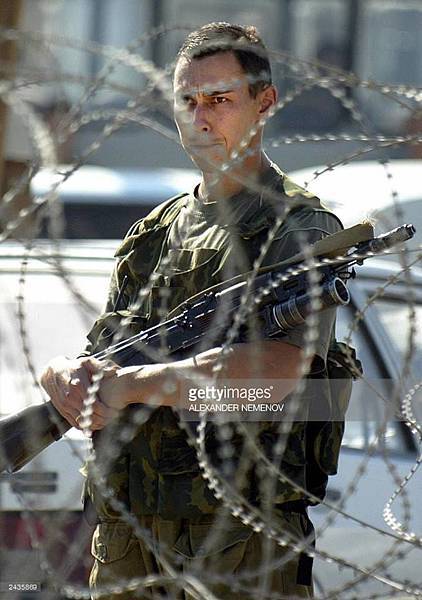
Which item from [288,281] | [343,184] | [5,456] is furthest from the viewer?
[343,184]

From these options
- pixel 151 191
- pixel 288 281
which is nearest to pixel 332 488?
pixel 288 281

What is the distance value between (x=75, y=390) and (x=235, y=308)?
0.37m

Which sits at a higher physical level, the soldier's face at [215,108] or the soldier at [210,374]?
the soldier's face at [215,108]

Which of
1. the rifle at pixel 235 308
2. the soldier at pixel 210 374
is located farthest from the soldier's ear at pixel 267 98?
the rifle at pixel 235 308

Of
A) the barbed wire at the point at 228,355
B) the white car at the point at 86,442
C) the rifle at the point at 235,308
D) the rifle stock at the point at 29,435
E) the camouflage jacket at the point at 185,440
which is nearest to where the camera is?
the barbed wire at the point at 228,355

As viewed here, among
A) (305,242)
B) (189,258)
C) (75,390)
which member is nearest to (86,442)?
(75,390)

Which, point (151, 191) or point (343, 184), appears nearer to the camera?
point (343, 184)

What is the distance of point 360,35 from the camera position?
10898 mm

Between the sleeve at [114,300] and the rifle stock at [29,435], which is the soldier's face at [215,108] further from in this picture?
the rifle stock at [29,435]

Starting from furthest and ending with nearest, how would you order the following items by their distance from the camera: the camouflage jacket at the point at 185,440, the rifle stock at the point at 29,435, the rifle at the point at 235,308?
the rifle stock at the point at 29,435, the camouflage jacket at the point at 185,440, the rifle at the point at 235,308

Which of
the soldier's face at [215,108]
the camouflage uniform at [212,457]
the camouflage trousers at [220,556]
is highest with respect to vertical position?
the soldier's face at [215,108]

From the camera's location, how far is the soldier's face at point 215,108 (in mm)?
2461

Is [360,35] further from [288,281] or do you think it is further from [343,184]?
[288,281]

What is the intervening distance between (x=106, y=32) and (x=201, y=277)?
8942mm
